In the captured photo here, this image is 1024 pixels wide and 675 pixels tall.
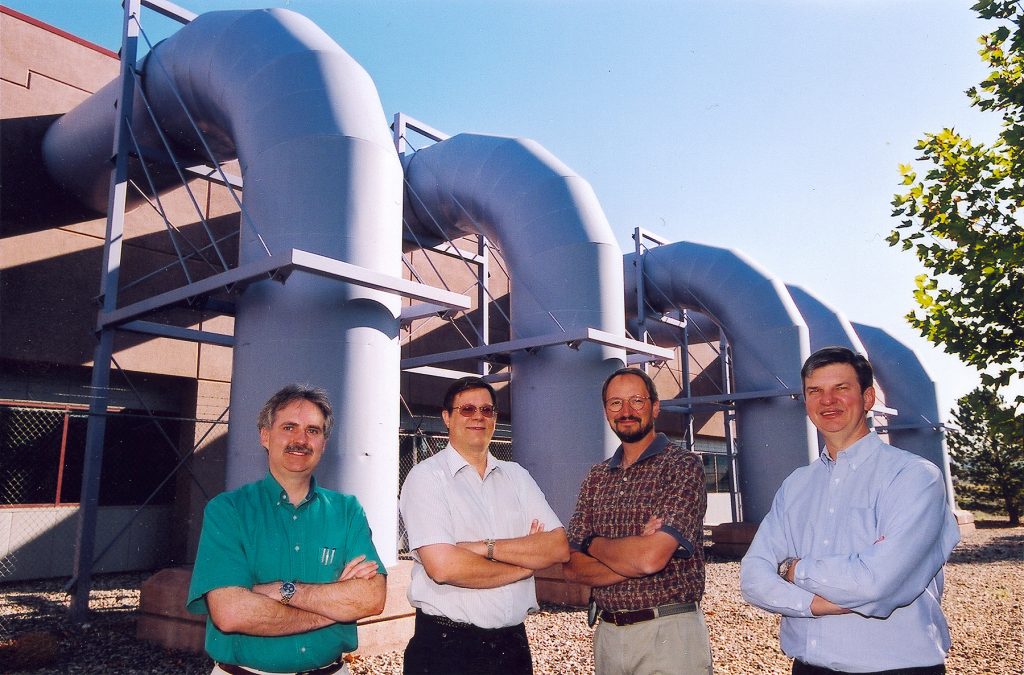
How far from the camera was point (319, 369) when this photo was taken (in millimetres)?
5855

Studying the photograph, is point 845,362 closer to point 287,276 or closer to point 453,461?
point 453,461

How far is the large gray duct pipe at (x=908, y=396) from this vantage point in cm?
1622

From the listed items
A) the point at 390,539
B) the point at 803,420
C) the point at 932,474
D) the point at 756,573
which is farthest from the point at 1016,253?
the point at 803,420

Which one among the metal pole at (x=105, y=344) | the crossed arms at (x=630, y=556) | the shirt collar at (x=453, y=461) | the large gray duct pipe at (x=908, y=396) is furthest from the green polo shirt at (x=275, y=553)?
the large gray duct pipe at (x=908, y=396)

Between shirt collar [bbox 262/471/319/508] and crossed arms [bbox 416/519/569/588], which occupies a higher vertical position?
shirt collar [bbox 262/471/319/508]

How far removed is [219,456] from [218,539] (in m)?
8.81

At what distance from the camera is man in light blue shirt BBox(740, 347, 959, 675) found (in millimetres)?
2156

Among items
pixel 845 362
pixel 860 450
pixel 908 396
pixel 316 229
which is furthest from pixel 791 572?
pixel 908 396

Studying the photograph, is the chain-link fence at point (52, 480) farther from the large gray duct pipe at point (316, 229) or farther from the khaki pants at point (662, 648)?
the khaki pants at point (662, 648)

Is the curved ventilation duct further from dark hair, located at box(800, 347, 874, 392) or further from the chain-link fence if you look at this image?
dark hair, located at box(800, 347, 874, 392)

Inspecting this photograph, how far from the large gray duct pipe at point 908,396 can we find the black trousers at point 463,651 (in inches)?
615

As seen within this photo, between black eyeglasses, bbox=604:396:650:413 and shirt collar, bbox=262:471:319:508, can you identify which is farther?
black eyeglasses, bbox=604:396:650:413

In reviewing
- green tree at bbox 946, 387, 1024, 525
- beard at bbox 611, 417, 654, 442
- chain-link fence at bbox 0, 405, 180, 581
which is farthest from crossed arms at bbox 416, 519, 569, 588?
green tree at bbox 946, 387, 1024, 525

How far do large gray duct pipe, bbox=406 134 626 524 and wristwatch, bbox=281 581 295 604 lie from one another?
623 centimetres
